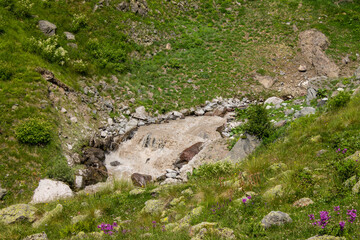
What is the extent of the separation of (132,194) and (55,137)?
897 cm

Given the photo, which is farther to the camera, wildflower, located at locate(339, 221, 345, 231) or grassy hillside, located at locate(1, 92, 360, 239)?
grassy hillside, located at locate(1, 92, 360, 239)

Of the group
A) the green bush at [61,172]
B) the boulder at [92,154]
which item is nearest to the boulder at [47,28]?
the boulder at [92,154]

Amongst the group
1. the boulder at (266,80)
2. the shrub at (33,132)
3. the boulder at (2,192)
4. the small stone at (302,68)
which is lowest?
the boulder at (2,192)

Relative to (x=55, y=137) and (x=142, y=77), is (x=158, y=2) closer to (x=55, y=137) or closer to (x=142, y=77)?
(x=142, y=77)

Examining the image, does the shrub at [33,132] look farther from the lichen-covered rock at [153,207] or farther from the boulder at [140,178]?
the lichen-covered rock at [153,207]

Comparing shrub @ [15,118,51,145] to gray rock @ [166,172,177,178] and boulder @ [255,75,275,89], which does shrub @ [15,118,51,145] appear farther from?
boulder @ [255,75,275,89]

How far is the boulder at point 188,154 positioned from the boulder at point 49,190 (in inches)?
273

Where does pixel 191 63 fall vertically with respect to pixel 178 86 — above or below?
above

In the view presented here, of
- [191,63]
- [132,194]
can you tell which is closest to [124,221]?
[132,194]

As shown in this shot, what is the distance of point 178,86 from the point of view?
2589 centimetres

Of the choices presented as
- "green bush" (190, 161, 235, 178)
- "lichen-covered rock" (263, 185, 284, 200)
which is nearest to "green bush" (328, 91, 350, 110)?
"green bush" (190, 161, 235, 178)

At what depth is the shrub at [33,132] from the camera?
48.5 ft

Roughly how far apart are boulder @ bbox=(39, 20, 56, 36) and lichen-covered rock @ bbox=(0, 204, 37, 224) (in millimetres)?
18976

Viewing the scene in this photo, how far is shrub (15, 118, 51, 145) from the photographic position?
48.5 feet
